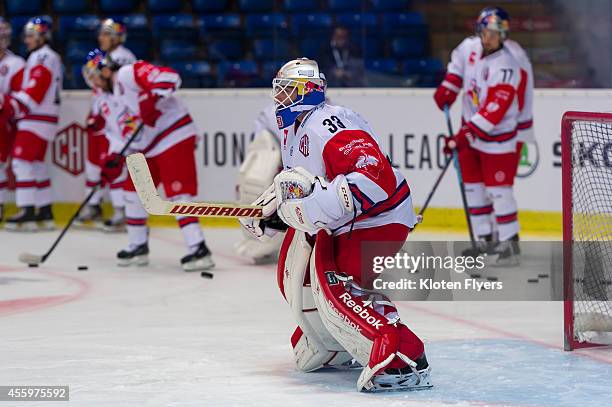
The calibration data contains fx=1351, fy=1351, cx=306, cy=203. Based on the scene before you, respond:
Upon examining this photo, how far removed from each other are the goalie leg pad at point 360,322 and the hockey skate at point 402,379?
0.05ft

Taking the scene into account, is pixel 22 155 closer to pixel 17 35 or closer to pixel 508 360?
pixel 17 35

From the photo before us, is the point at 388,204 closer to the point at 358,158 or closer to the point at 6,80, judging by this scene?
the point at 358,158

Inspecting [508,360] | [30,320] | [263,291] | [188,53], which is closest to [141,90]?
[263,291]

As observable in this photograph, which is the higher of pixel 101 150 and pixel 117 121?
pixel 117 121

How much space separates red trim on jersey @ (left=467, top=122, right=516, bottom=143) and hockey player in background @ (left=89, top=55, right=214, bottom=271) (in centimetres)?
134

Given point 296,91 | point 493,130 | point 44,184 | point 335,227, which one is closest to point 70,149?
point 44,184

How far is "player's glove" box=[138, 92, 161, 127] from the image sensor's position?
20.9 ft

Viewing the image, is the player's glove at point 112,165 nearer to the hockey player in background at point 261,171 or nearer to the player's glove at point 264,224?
the hockey player in background at point 261,171

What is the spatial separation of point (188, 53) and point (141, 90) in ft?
7.44

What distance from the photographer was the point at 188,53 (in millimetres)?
8734

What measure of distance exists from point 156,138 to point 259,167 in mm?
594

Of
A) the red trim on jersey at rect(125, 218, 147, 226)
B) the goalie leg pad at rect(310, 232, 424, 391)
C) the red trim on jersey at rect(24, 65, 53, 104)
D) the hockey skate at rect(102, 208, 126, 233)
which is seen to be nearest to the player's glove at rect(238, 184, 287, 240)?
the goalie leg pad at rect(310, 232, 424, 391)

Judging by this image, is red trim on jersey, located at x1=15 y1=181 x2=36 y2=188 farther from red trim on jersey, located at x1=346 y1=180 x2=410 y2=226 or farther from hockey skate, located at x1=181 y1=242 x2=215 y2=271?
red trim on jersey, located at x1=346 y1=180 x2=410 y2=226

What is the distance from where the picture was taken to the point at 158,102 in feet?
21.2
